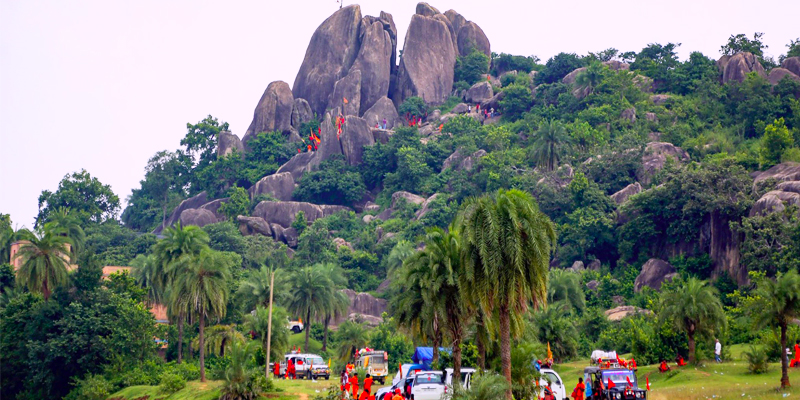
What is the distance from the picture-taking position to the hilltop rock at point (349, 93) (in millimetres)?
120688

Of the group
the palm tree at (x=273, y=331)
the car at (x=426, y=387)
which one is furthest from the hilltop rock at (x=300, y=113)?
the car at (x=426, y=387)

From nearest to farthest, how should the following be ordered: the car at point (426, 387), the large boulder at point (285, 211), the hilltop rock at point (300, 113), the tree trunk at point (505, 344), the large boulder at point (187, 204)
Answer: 1. the tree trunk at point (505, 344)
2. the car at point (426, 387)
3. the large boulder at point (285, 211)
4. the large boulder at point (187, 204)
5. the hilltop rock at point (300, 113)

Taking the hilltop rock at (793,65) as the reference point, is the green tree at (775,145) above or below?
below

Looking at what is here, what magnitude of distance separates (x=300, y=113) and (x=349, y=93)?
9.14 meters

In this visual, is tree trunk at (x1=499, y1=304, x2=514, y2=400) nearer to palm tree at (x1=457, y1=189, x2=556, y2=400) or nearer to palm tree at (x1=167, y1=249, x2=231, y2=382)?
palm tree at (x1=457, y1=189, x2=556, y2=400)

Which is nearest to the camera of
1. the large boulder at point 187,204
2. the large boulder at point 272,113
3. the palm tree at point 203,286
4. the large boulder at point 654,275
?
the palm tree at point 203,286

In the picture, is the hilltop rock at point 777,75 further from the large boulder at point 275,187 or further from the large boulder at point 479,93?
the large boulder at point 275,187

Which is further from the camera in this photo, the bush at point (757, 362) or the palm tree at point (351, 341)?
the palm tree at point (351, 341)

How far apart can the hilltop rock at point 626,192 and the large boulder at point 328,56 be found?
5642 cm

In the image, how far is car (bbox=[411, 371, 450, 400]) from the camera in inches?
1254

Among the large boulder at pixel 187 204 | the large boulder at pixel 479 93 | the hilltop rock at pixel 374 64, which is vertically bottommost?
the large boulder at pixel 187 204

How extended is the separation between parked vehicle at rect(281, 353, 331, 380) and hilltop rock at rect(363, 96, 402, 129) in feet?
226

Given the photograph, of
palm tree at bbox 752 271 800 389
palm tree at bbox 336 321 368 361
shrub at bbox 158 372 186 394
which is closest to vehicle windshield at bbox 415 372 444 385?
palm tree at bbox 752 271 800 389

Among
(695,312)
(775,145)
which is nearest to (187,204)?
(775,145)
